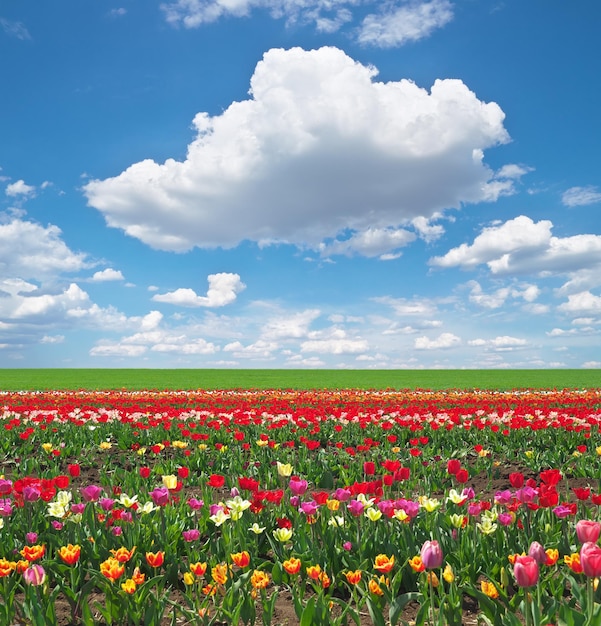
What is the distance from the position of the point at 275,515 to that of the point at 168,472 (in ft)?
11.5

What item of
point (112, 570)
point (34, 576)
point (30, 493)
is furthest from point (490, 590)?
point (30, 493)

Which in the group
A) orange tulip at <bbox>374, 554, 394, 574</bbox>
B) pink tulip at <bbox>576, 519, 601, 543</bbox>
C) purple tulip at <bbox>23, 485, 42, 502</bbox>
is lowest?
orange tulip at <bbox>374, 554, 394, 574</bbox>

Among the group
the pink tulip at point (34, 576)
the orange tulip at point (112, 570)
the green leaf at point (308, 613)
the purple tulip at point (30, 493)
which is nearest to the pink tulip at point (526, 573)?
the green leaf at point (308, 613)

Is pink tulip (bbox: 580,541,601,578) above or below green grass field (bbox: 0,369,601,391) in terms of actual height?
above

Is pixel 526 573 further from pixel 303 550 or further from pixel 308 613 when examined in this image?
pixel 303 550

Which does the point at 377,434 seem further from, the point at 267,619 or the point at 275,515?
the point at 267,619

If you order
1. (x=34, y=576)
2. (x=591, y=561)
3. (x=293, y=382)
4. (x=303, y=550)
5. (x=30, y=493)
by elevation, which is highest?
(x=591, y=561)

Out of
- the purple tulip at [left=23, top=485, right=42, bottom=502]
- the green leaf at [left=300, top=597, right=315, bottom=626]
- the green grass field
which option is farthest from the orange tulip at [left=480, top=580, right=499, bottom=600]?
the green grass field

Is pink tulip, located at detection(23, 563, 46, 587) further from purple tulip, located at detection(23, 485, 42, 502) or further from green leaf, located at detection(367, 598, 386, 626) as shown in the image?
green leaf, located at detection(367, 598, 386, 626)

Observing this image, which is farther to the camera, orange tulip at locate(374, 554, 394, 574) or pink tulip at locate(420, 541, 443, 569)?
orange tulip at locate(374, 554, 394, 574)

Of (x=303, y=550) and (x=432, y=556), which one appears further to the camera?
(x=303, y=550)

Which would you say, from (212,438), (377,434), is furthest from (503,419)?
(212,438)

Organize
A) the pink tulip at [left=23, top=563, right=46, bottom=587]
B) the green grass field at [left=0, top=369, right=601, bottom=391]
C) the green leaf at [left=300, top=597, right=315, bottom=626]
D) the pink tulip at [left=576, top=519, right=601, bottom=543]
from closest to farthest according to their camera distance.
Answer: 1. the pink tulip at [left=576, top=519, right=601, bottom=543]
2. the green leaf at [left=300, top=597, right=315, bottom=626]
3. the pink tulip at [left=23, top=563, right=46, bottom=587]
4. the green grass field at [left=0, top=369, right=601, bottom=391]

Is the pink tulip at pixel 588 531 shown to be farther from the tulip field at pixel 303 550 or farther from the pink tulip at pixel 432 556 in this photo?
the pink tulip at pixel 432 556
